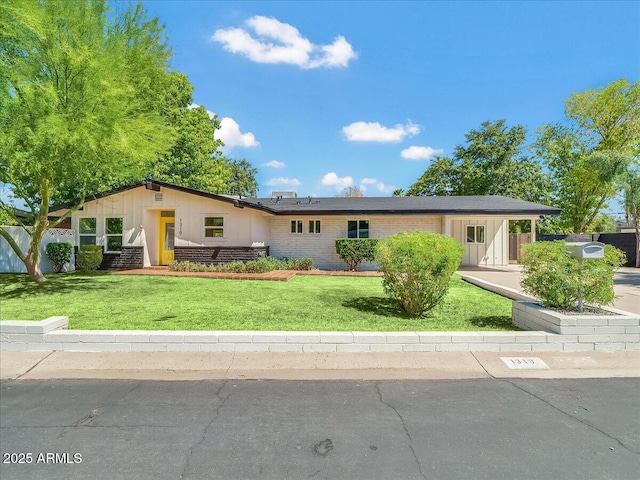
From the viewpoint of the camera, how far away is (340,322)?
19.9ft

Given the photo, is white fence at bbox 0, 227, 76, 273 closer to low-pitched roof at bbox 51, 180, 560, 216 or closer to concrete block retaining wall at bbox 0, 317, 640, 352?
low-pitched roof at bbox 51, 180, 560, 216

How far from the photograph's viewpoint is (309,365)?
4.46 meters

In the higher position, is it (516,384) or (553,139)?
(553,139)

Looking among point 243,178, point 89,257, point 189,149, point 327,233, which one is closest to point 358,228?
point 327,233

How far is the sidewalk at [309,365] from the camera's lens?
13.7ft

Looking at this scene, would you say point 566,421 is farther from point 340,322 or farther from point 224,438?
point 340,322

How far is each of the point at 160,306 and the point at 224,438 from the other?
208 inches

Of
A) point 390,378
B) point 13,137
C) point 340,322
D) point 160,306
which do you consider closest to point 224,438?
point 390,378

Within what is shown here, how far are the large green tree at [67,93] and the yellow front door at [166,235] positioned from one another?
5433mm

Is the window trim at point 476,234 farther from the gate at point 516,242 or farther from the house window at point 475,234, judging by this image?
the gate at point 516,242

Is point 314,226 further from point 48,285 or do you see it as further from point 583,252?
point 583,252

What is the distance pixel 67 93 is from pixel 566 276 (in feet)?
37.2

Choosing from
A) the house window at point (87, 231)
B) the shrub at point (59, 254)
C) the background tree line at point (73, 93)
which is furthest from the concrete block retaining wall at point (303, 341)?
the house window at point (87, 231)

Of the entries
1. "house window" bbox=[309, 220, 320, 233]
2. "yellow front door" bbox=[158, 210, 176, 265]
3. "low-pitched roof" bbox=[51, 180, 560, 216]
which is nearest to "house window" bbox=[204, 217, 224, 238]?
"low-pitched roof" bbox=[51, 180, 560, 216]
